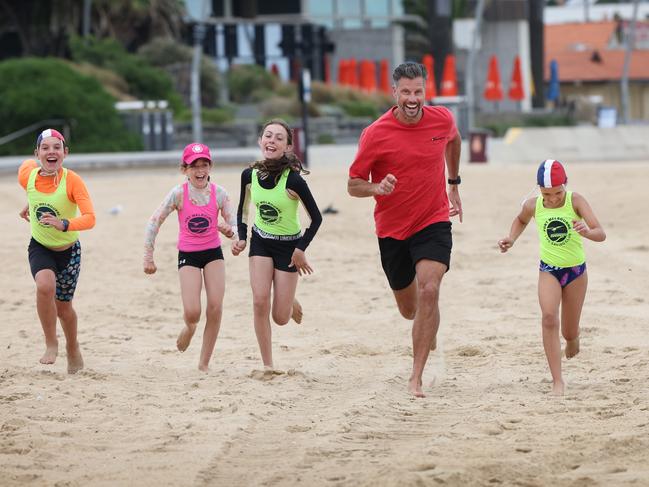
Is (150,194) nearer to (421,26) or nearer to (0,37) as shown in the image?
(0,37)

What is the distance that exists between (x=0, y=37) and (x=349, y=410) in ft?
157

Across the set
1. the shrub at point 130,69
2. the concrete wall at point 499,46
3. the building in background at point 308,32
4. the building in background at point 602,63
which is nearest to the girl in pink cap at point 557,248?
the shrub at point 130,69

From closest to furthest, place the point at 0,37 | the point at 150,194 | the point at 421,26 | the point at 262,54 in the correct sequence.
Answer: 1. the point at 150,194
2. the point at 0,37
3. the point at 262,54
4. the point at 421,26

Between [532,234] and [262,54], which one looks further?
[262,54]

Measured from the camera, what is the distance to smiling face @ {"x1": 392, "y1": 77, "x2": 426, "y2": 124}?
7668 mm

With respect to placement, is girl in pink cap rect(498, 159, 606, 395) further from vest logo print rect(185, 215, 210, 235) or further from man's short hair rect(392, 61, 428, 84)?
vest logo print rect(185, 215, 210, 235)

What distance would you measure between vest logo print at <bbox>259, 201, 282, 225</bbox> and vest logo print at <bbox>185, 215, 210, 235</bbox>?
368 millimetres

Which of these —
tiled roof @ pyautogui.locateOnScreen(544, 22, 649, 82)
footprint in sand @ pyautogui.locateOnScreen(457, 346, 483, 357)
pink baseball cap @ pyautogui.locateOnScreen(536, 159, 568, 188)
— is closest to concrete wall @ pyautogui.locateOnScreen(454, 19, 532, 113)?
tiled roof @ pyautogui.locateOnScreen(544, 22, 649, 82)

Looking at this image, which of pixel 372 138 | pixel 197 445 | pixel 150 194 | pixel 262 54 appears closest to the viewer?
pixel 197 445

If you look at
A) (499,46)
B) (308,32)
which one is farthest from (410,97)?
(499,46)

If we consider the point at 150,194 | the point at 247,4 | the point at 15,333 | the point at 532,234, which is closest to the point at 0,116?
the point at 150,194

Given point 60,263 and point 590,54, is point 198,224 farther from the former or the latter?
point 590,54

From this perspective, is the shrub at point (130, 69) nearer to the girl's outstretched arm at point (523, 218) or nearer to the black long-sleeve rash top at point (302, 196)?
the black long-sleeve rash top at point (302, 196)

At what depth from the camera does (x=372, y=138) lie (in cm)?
779
